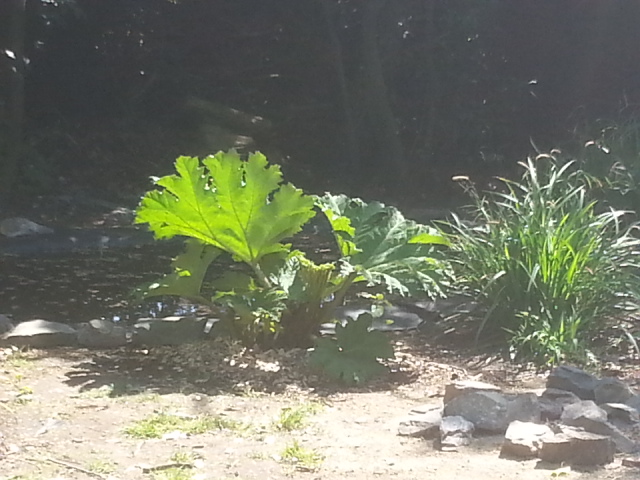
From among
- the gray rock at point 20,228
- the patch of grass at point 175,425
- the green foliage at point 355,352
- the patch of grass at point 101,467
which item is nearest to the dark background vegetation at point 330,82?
the gray rock at point 20,228

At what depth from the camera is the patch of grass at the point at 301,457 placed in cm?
238

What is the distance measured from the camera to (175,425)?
269cm

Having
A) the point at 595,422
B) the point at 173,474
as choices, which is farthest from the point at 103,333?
the point at 595,422

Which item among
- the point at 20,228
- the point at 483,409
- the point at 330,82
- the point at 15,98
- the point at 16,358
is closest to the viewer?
the point at 483,409

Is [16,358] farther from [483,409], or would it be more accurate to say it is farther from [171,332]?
[483,409]

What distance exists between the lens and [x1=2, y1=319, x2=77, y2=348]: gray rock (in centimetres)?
386

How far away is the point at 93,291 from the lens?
17.1ft

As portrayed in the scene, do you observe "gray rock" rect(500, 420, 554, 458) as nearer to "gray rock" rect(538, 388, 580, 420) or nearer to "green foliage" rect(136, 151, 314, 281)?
"gray rock" rect(538, 388, 580, 420)

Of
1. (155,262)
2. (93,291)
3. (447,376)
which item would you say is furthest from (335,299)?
(155,262)

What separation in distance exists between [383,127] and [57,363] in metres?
8.76

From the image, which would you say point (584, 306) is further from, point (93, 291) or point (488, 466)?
point (93, 291)

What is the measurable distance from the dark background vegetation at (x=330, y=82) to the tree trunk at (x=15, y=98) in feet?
4.08

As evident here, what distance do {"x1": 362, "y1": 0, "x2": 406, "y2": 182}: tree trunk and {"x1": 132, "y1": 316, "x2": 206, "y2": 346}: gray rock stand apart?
779cm

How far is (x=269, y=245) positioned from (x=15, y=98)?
7.52m
